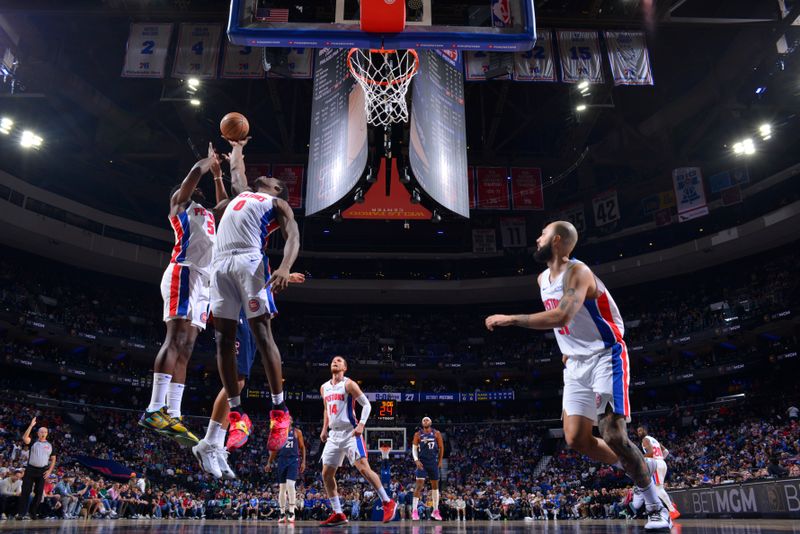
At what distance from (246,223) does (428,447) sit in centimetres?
956

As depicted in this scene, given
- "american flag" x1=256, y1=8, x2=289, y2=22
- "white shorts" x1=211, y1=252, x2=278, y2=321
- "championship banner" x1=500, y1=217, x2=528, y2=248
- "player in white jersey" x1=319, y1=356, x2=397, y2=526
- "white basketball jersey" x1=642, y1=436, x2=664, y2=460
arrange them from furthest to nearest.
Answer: "championship banner" x1=500, y1=217, x2=528, y2=248 < "white basketball jersey" x1=642, y1=436, x2=664, y2=460 < "american flag" x1=256, y1=8, x2=289, y2=22 < "player in white jersey" x1=319, y1=356, x2=397, y2=526 < "white shorts" x1=211, y1=252, x2=278, y2=321

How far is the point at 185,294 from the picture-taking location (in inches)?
208

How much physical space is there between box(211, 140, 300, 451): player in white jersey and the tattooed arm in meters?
1.71

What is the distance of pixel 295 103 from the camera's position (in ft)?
69.9

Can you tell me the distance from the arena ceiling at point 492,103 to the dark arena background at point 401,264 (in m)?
0.14

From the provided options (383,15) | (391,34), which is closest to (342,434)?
(391,34)

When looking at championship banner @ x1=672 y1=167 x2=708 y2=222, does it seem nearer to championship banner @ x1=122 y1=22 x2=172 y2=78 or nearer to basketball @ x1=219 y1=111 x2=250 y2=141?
championship banner @ x1=122 y1=22 x2=172 y2=78

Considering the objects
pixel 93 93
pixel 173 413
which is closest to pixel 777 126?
pixel 173 413

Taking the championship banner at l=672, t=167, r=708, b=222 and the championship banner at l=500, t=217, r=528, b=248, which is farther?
the championship banner at l=500, t=217, r=528, b=248

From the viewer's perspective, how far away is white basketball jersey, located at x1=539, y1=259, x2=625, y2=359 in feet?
16.0

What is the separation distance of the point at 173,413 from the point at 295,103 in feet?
58.8

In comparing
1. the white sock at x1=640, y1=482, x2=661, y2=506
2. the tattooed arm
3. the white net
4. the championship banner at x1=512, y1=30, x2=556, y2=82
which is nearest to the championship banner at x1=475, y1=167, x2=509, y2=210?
the championship banner at x1=512, y1=30, x2=556, y2=82

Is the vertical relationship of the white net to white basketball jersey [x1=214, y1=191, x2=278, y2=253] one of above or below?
above

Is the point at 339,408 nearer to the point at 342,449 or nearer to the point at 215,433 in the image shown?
the point at 342,449
